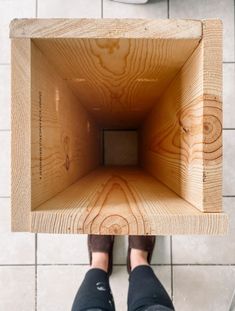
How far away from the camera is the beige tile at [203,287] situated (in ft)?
3.77

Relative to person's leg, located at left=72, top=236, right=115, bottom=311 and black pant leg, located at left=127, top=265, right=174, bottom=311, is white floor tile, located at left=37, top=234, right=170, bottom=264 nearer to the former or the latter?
person's leg, located at left=72, top=236, right=115, bottom=311

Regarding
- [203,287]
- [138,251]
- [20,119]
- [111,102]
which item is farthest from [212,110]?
[203,287]

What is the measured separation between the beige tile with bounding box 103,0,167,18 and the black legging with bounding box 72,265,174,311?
37.2 inches

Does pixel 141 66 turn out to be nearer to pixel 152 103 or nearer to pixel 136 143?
pixel 152 103

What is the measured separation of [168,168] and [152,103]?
9.5 inches

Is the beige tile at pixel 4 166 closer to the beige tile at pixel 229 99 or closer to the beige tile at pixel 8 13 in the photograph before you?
the beige tile at pixel 8 13

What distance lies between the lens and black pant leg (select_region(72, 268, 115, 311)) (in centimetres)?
71

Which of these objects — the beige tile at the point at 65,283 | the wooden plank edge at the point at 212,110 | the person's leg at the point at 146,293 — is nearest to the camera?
the wooden plank edge at the point at 212,110

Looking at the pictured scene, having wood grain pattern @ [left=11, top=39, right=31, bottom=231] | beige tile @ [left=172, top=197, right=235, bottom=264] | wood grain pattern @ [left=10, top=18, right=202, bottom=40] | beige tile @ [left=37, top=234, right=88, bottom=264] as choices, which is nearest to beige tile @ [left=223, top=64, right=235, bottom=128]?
beige tile @ [left=172, top=197, right=235, bottom=264]

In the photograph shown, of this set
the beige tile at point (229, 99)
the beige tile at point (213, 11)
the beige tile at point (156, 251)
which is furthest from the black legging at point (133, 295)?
the beige tile at point (213, 11)

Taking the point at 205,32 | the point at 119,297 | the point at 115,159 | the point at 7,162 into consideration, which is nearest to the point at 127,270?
the point at 119,297

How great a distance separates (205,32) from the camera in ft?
1.32

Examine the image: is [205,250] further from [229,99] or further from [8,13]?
[8,13]

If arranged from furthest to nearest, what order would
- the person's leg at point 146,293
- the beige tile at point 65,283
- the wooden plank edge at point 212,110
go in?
the beige tile at point 65,283 → the person's leg at point 146,293 → the wooden plank edge at point 212,110
